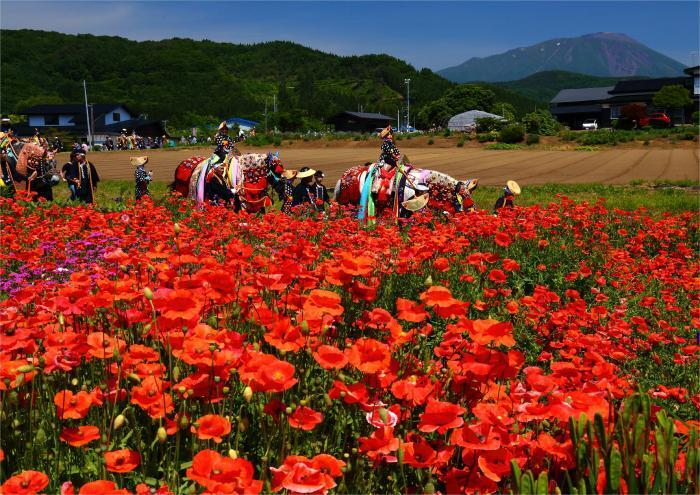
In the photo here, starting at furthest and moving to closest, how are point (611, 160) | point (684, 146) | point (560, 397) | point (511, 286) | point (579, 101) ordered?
point (579, 101) → point (684, 146) → point (611, 160) → point (511, 286) → point (560, 397)

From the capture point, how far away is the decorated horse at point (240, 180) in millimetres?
12055

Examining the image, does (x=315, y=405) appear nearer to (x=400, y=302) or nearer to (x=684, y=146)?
(x=400, y=302)

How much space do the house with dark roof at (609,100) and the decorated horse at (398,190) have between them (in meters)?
83.4

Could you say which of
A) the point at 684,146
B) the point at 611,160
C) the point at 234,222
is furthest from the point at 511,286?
the point at 684,146

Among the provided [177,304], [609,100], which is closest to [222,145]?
[177,304]

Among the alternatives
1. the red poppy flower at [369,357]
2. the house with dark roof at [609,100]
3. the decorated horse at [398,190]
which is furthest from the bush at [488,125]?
the red poppy flower at [369,357]

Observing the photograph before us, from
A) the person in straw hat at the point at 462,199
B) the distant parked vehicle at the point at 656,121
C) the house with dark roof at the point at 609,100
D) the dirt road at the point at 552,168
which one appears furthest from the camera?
the house with dark roof at the point at 609,100

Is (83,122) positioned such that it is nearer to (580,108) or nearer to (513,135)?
(513,135)

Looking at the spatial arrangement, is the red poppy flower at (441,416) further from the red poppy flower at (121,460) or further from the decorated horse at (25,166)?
the decorated horse at (25,166)

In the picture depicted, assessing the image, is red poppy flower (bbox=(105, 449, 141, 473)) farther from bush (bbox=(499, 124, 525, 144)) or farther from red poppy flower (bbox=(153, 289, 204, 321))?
bush (bbox=(499, 124, 525, 144))

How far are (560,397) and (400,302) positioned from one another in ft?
2.72

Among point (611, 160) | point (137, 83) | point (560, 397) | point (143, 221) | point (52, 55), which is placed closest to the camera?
point (560, 397)

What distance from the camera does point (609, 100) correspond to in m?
90.8

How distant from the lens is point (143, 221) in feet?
26.5
